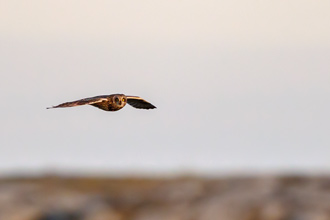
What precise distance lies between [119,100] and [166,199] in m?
Result: 48.6

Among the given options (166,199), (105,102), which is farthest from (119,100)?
(166,199)

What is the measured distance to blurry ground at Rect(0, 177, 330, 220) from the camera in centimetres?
5988

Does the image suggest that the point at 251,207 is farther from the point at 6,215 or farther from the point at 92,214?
the point at 6,215

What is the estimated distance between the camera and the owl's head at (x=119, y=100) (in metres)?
17.6

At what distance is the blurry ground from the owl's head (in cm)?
4041

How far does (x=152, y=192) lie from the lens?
225ft

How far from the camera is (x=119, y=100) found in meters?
17.8

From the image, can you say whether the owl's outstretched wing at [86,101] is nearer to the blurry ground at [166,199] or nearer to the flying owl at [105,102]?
the flying owl at [105,102]

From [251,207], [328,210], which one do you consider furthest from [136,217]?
[328,210]

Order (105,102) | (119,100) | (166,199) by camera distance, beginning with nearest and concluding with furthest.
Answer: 1. (105,102)
2. (119,100)
3. (166,199)

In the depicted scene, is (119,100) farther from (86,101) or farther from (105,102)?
(86,101)

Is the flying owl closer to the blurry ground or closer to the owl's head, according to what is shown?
the owl's head

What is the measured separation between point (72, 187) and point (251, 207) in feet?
47.9

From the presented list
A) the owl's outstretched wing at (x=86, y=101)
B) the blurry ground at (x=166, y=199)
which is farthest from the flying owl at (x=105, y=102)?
the blurry ground at (x=166, y=199)
